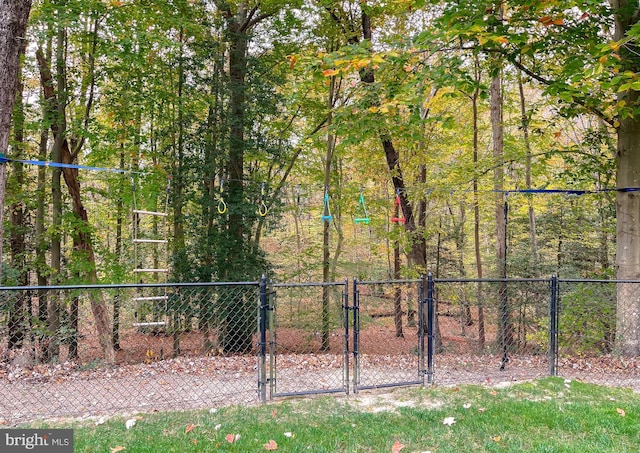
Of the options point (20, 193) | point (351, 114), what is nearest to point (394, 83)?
point (351, 114)

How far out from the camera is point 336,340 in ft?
32.8

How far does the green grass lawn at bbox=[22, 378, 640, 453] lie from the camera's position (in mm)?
2674

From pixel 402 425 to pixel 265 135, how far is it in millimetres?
7212

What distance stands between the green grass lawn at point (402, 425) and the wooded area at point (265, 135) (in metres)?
3.02

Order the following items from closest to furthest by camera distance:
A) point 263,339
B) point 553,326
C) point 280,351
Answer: point 263,339, point 553,326, point 280,351

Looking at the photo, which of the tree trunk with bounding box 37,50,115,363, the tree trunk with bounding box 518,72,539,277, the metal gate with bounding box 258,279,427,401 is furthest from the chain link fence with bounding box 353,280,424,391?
the tree trunk with bounding box 37,50,115,363

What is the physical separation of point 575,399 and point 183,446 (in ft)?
11.0

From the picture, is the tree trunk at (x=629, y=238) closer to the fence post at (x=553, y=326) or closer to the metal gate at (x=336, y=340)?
the fence post at (x=553, y=326)

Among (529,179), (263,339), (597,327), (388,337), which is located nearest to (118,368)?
(263,339)

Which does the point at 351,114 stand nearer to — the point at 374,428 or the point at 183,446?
the point at 374,428

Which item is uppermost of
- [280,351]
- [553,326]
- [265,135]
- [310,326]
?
[265,135]

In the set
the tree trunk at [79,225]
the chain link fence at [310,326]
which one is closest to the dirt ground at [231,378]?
the chain link fence at [310,326]

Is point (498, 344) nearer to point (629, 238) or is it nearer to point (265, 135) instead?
point (629, 238)

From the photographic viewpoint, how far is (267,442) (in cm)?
274
